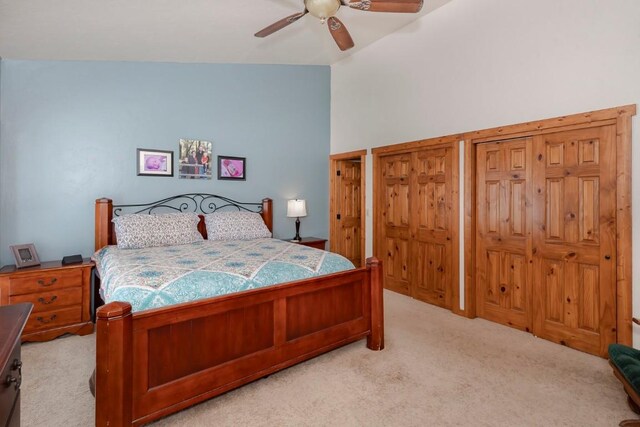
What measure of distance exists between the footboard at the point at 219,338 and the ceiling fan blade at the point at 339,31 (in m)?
1.85

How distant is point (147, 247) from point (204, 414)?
74.6 inches

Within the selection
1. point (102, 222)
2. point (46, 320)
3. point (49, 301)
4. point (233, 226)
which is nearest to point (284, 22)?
point (233, 226)

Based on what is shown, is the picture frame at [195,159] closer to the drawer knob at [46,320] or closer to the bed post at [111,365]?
the drawer knob at [46,320]

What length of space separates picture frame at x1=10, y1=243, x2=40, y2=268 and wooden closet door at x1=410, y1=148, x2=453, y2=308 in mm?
4033

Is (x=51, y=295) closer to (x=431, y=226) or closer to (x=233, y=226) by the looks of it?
(x=233, y=226)

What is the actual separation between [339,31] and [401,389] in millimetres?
2688

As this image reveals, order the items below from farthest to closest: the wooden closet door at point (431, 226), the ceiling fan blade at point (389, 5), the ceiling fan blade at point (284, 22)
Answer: the wooden closet door at point (431, 226)
the ceiling fan blade at point (284, 22)
the ceiling fan blade at point (389, 5)

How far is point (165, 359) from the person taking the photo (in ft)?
5.96

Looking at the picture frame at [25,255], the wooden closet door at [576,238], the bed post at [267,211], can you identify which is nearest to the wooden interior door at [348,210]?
the bed post at [267,211]

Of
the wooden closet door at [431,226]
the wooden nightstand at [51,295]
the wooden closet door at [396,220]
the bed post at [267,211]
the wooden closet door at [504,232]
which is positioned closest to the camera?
the wooden nightstand at [51,295]

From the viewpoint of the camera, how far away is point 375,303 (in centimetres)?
276

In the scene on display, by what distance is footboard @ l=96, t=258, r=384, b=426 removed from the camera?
1.60 m

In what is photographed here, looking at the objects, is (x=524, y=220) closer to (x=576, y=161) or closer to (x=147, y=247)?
(x=576, y=161)

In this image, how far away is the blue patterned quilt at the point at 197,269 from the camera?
193 centimetres
